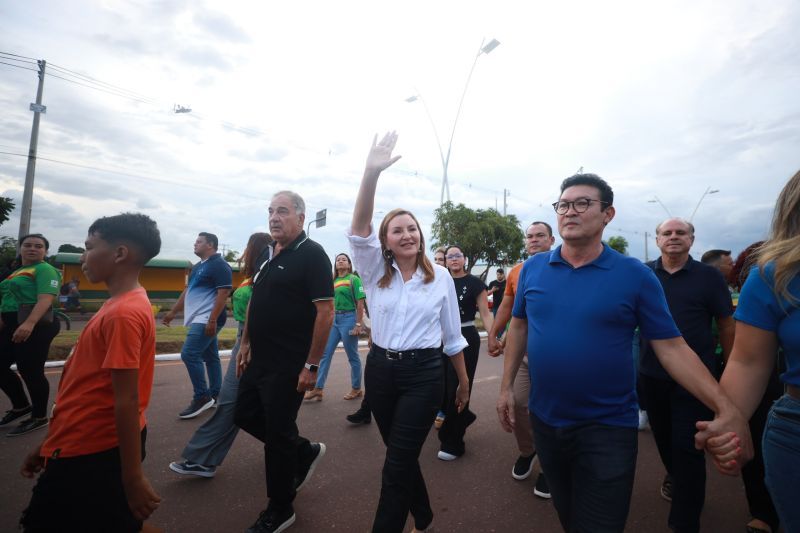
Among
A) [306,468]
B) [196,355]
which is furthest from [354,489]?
[196,355]

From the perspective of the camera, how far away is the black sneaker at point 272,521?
273cm

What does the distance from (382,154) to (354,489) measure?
2567mm

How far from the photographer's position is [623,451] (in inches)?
76.1

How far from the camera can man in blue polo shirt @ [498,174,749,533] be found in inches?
74.9

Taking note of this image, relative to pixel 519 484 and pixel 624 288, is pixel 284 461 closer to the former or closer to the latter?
pixel 519 484

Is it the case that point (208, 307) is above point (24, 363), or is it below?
above

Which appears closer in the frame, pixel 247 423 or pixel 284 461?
pixel 284 461

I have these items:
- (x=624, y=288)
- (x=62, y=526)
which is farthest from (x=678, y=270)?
(x=62, y=526)

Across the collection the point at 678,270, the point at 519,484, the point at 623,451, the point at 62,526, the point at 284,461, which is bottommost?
the point at 519,484

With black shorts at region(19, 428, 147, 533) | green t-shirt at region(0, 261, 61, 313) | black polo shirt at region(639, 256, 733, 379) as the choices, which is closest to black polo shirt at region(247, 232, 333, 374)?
black shorts at region(19, 428, 147, 533)

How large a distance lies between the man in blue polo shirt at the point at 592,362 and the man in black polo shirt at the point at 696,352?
106cm

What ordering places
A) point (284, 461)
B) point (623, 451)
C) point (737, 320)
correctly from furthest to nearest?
point (284, 461), point (623, 451), point (737, 320)

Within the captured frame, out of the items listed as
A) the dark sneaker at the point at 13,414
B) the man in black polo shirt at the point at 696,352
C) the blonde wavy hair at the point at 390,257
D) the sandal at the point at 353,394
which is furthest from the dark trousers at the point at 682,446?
the dark sneaker at the point at 13,414

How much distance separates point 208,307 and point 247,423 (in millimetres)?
2470
